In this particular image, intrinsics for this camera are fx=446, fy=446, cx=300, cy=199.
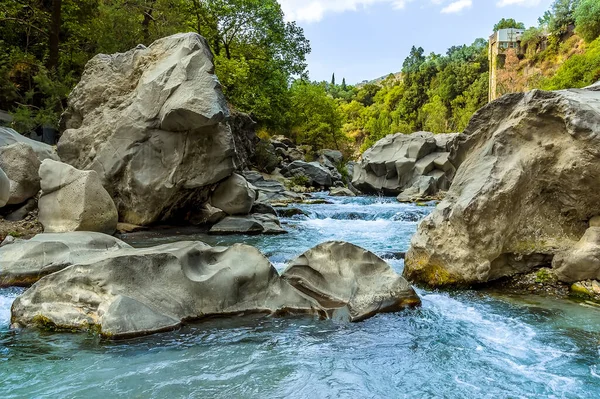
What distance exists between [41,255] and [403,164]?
25.2m

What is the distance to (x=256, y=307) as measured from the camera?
17.8 feet

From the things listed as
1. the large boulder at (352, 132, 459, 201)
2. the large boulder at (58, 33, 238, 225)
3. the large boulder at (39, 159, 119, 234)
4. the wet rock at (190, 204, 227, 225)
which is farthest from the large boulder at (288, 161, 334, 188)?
the large boulder at (39, 159, 119, 234)

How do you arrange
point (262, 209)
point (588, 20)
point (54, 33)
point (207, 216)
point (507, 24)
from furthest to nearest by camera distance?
point (507, 24) < point (588, 20) < point (54, 33) < point (262, 209) < point (207, 216)

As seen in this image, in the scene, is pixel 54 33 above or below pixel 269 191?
above

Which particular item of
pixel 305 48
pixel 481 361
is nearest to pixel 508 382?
pixel 481 361

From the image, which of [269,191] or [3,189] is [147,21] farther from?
[3,189]

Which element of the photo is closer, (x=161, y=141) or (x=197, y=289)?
(x=197, y=289)

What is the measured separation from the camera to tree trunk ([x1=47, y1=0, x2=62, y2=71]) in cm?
1642

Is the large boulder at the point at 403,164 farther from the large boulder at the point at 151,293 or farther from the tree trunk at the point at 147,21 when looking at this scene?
the large boulder at the point at 151,293

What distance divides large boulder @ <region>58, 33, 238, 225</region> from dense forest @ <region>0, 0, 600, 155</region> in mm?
4917

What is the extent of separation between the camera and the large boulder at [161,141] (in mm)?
10805

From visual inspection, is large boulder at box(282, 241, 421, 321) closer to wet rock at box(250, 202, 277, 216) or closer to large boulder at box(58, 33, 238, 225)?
large boulder at box(58, 33, 238, 225)

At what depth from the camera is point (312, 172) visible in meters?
28.5

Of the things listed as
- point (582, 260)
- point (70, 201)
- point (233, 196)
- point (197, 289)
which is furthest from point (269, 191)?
point (582, 260)
